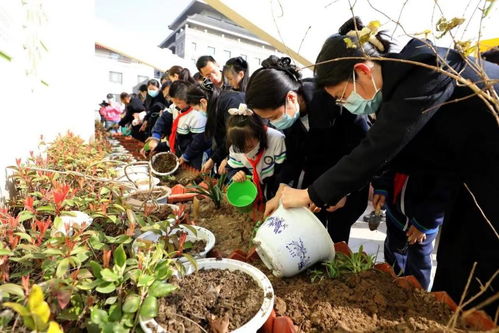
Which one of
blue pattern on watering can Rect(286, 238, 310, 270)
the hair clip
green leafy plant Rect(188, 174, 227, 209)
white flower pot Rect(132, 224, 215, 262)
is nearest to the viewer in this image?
blue pattern on watering can Rect(286, 238, 310, 270)

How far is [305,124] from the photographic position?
6.01ft

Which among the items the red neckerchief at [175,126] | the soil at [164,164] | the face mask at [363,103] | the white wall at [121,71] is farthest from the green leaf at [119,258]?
the white wall at [121,71]

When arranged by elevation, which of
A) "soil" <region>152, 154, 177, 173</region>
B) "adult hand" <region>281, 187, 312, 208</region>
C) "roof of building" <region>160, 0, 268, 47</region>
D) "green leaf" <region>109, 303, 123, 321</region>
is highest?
"roof of building" <region>160, 0, 268, 47</region>

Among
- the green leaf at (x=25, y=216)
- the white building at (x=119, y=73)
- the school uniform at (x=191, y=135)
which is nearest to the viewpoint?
the green leaf at (x=25, y=216)

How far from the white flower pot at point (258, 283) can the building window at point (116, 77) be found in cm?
2855

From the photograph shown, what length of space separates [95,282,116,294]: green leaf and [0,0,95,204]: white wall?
1288 mm

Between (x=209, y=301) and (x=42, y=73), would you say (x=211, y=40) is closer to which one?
(x=42, y=73)

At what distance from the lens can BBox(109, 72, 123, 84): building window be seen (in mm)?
26047

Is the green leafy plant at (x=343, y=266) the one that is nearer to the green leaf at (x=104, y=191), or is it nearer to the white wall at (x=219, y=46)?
the green leaf at (x=104, y=191)

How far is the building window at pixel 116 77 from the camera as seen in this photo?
85.5 feet

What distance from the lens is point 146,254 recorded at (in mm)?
1057

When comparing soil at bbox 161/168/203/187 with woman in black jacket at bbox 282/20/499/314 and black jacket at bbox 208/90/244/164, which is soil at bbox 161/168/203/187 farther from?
woman in black jacket at bbox 282/20/499/314

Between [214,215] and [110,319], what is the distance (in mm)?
1315

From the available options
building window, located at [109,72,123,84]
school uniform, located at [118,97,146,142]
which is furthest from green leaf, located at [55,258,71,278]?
building window, located at [109,72,123,84]
